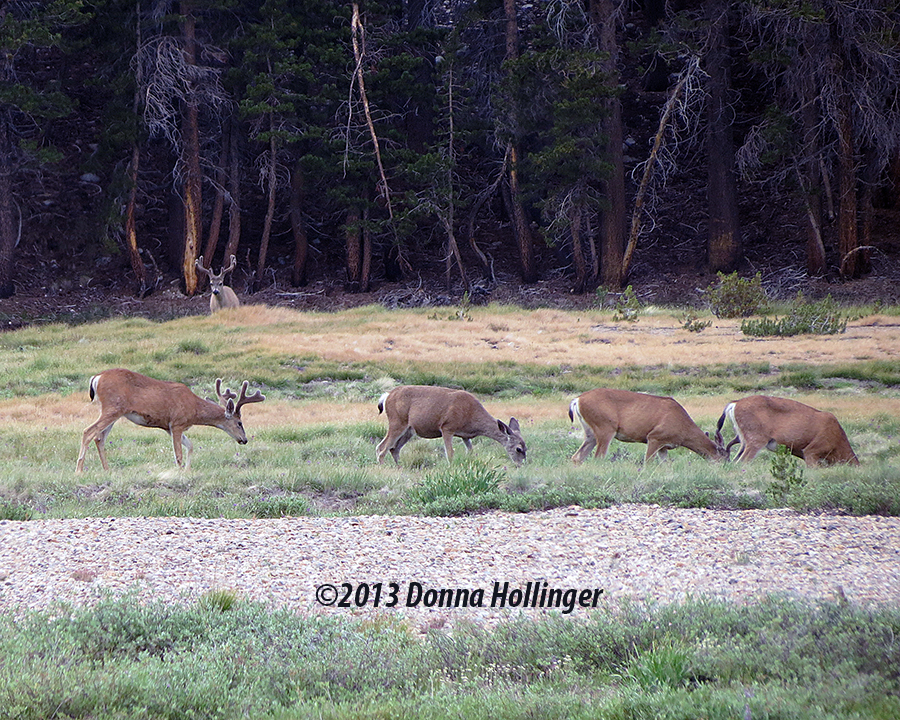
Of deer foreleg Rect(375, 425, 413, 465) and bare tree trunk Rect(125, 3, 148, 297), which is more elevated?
bare tree trunk Rect(125, 3, 148, 297)

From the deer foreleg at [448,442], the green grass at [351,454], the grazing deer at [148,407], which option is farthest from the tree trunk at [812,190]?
the grazing deer at [148,407]

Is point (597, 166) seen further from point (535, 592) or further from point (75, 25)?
point (535, 592)

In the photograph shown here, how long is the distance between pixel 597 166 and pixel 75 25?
48.4 ft

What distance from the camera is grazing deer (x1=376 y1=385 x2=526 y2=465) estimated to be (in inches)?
437

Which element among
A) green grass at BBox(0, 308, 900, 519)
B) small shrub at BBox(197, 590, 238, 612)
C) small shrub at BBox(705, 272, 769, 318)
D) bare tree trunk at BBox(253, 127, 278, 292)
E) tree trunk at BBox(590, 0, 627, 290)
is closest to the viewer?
small shrub at BBox(197, 590, 238, 612)

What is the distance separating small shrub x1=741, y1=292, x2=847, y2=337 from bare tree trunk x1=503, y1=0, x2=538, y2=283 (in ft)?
34.7

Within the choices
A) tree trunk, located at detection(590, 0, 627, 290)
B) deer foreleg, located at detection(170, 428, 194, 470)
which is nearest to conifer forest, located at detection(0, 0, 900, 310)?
tree trunk, located at detection(590, 0, 627, 290)

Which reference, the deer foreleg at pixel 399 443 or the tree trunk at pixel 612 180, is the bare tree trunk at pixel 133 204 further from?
the deer foreleg at pixel 399 443

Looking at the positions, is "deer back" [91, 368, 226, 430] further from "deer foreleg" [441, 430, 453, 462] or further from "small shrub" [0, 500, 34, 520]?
"small shrub" [0, 500, 34, 520]

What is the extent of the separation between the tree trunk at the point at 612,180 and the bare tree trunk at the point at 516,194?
2.24m

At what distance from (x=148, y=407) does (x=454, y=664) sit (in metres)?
7.73

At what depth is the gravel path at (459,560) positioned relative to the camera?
5500 mm

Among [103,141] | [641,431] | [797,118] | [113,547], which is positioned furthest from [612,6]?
[113,547]

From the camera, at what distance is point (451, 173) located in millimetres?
28172
